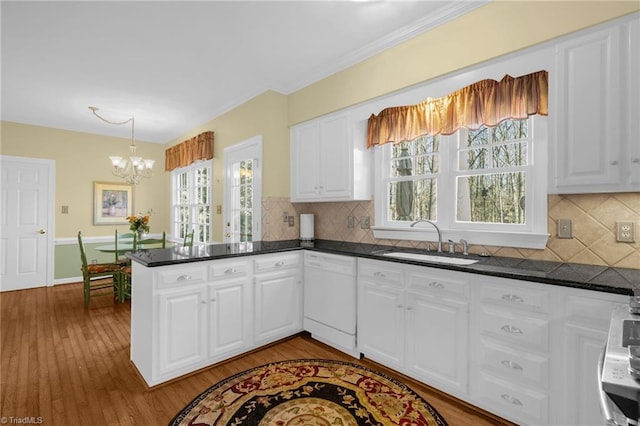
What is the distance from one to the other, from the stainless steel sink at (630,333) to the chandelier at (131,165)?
534 centimetres

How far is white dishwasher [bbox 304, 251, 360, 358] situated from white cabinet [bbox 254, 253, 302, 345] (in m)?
0.11

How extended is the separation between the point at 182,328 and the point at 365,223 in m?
2.02

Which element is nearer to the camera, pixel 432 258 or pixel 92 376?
pixel 92 376

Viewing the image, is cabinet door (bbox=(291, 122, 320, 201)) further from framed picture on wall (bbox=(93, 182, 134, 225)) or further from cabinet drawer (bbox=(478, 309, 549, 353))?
framed picture on wall (bbox=(93, 182, 134, 225))

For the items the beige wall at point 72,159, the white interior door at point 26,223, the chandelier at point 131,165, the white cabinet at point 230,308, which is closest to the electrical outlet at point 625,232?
the white cabinet at point 230,308

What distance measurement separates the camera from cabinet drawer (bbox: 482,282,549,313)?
5.74ft

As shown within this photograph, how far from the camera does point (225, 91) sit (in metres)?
4.06

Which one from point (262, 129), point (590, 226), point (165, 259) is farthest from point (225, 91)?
point (590, 226)

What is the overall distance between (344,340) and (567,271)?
1.80 metres

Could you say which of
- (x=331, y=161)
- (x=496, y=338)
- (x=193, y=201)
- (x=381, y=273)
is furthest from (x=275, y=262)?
(x=193, y=201)

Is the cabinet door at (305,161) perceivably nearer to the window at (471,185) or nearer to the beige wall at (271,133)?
the beige wall at (271,133)

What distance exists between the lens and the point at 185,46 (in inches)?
116

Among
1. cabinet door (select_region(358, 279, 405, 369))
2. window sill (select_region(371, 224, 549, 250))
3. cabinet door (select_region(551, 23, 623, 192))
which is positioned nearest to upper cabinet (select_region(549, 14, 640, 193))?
cabinet door (select_region(551, 23, 623, 192))

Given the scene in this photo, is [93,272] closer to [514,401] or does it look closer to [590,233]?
[514,401]
